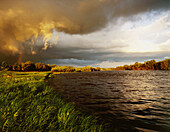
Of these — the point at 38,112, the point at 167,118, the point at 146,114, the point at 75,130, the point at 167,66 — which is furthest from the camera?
the point at 167,66

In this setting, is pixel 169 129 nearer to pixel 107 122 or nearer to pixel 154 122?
pixel 154 122

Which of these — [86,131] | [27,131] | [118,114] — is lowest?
[118,114]

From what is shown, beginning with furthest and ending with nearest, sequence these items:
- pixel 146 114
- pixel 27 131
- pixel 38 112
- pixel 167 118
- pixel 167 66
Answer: pixel 167 66 < pixel 146 114 < pixel 167 118 < pixel 38 112 < pixel 27 131

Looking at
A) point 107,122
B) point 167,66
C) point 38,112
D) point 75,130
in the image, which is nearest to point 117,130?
point 107,122

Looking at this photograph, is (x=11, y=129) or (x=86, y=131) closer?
(x=11, y=129)

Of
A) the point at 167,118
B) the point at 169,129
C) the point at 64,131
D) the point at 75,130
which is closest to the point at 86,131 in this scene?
the point at 75,130

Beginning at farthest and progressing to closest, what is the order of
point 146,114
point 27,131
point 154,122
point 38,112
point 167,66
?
point 167,66, point 146,114, point 154,122, point 38,112, point 27,131

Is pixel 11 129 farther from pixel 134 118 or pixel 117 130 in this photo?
pixel 134 118

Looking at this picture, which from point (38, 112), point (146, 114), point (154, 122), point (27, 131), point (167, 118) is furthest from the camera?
point (146, 114)

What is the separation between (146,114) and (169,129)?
2.50 m

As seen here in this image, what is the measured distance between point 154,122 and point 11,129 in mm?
10296

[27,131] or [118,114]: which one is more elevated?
[27,131]

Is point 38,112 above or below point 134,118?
above

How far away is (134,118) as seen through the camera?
899 cm
